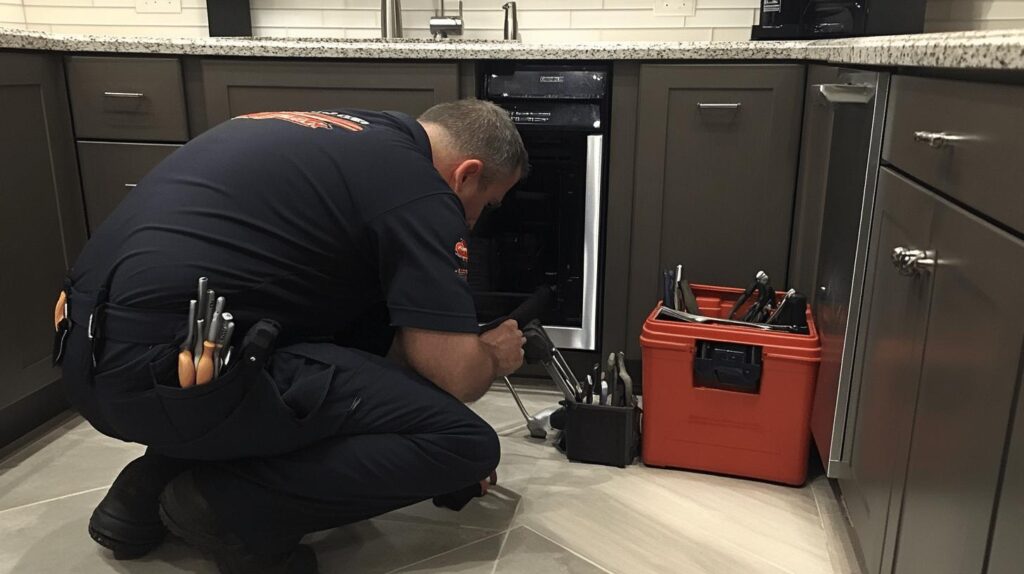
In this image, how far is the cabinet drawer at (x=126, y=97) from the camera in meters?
2.27

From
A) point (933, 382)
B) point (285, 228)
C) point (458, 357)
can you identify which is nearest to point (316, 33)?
point (285, 228)

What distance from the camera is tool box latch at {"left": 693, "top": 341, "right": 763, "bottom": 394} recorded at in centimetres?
177

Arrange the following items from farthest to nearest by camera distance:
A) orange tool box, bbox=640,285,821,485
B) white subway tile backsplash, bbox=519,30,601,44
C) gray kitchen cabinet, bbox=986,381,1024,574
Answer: white subway tile backsplash, bbox=519,30,601,44, orange tool box, bbox=640,285,821,485, gray kitchen cabinet, bbox=986,381,1024,574

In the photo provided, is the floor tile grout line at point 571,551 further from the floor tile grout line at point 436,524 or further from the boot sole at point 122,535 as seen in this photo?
the boot sole at point 122,535

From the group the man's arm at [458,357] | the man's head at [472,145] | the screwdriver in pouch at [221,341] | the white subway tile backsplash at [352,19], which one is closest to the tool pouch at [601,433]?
the man's arm at [458,357]

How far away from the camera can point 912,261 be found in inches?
45.4

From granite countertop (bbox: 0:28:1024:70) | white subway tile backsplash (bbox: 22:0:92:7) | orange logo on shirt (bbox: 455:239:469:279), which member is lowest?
orange logo on shirt (bbox: 455:239:469:279)

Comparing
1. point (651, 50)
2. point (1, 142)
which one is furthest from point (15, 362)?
point (651, 50)

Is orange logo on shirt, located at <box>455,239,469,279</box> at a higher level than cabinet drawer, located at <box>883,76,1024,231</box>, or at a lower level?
lower

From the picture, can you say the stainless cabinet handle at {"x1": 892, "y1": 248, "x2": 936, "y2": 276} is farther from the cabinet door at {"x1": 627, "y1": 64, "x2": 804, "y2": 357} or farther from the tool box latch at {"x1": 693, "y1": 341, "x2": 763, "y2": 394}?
the cabinet door at {"x1": 627, "y1": 64, "x2": 804, "y2": 357}

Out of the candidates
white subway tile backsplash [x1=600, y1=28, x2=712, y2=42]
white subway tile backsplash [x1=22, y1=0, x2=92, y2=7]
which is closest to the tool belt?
white subway tile backsplash [x1=600, y1=28, x2=712, y2=42]

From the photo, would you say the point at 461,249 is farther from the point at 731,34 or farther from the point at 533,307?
the point at 731,34

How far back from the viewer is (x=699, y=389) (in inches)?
72.1

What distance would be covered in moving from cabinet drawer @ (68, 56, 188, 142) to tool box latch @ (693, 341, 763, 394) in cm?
160
